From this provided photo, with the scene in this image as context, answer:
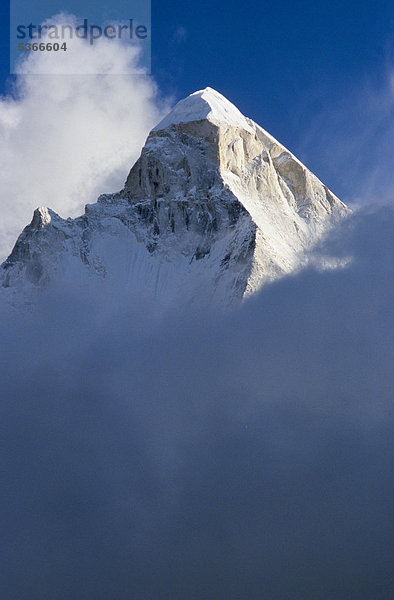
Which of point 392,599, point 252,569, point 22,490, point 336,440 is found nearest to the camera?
point 392,599

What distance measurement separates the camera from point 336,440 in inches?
6462

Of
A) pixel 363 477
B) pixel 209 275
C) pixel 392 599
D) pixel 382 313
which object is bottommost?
pixel 392 599

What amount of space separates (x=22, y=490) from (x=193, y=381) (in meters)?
43.5

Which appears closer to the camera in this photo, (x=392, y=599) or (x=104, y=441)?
(x=392, y=599)

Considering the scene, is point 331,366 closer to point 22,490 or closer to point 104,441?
point 104,441

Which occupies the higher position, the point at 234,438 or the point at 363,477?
the point at 234,438

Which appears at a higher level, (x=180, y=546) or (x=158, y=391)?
(x=158, y=391)

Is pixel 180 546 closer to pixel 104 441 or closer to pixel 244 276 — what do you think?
pixel 104 441

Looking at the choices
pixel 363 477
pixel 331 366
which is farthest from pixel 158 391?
pixel 363 477

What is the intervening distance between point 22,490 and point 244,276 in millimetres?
67639

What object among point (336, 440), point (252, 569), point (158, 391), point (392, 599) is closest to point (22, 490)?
point (158, 391)

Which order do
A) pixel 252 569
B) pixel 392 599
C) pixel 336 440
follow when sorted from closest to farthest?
pixel 392 599
pixel 252 569
pixel 336 440

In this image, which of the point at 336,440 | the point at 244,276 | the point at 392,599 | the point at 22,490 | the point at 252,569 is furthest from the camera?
the point at 244,276

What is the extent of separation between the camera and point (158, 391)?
18562 cm
